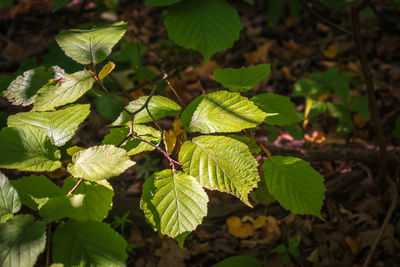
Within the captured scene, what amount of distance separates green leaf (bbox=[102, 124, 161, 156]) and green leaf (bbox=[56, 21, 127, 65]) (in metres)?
0.24

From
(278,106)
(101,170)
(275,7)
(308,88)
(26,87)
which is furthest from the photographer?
(275,7)

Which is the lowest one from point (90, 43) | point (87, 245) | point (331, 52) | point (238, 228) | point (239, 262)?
point (238, 228)

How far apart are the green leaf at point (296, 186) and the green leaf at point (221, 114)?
0.74 feet

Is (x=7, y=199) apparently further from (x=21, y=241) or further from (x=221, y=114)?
(x=221, y=114)

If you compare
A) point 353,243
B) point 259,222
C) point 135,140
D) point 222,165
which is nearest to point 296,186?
point 222,165

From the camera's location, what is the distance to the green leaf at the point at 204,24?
144 centimetres

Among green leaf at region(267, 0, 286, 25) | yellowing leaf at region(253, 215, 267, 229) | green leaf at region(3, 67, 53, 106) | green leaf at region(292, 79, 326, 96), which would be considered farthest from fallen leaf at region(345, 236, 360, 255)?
green leaf at region(267, 0, 286, 25)

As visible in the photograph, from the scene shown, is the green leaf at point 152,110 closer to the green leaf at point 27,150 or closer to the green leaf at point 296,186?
the green leaf at point 27,150

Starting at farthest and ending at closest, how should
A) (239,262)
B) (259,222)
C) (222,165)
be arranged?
1. (259,222)
2. (239,262)
3. (222,165)

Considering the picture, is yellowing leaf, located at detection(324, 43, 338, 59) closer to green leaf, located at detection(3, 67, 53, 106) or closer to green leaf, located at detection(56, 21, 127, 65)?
green leaf, located at detection(56, 21, 127, 65)

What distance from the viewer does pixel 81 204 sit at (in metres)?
0.69

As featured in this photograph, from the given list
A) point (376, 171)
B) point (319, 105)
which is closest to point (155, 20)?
point (319, 105)

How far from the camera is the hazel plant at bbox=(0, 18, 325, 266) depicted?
70 cm

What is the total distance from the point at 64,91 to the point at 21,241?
0.45 m
